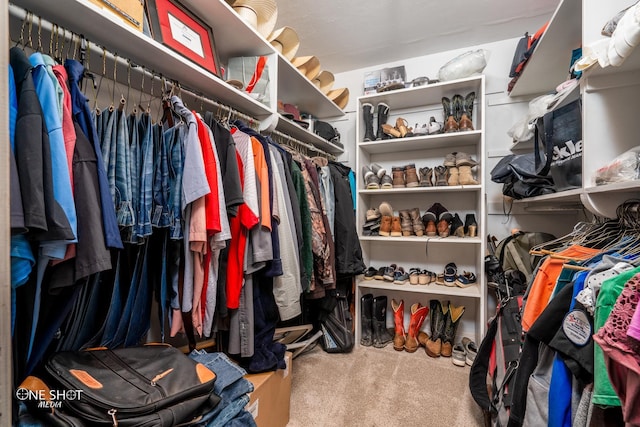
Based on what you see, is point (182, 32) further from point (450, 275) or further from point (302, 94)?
point (450, 275)

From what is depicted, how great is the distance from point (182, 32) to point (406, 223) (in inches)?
66.1

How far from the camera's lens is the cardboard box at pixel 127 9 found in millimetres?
832

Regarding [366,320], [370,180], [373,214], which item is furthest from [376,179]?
[366,320]

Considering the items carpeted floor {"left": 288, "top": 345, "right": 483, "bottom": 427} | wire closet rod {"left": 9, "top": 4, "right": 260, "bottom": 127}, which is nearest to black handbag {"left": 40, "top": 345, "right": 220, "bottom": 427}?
carpeted floor {"left": 288, "top": 345, "right": 483, "bottom": 427}

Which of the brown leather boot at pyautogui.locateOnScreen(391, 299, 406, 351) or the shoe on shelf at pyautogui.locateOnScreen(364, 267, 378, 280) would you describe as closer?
the brown leather boot at pyautogui.locateOnScreen(391, 299, 406, 351)

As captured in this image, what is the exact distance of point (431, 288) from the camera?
195 centimetres

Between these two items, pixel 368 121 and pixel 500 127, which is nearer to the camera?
pixel 500 127

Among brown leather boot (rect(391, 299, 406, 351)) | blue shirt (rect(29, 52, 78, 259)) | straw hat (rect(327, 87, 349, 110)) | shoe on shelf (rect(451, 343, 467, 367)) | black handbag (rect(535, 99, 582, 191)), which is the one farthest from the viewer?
straw hat (rect(327, 87, 349, 110))

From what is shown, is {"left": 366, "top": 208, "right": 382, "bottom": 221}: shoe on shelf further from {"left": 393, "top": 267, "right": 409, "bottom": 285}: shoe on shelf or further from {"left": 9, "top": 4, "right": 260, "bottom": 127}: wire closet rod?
{"left": 9, "top": 4, "right": 260, "bottom": 127}: wire closet rod

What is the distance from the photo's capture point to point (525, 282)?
60.8 inches

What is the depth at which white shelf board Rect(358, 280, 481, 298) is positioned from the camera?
1.84m

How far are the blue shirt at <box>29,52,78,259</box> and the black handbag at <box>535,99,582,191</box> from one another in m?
1.53

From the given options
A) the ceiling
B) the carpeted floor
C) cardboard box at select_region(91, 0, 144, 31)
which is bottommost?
the carpeted floor

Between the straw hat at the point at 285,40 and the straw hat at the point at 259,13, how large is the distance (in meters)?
0.06
